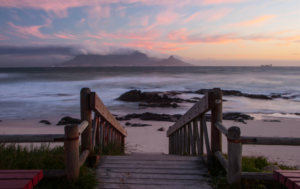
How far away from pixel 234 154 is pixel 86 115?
2.30 meters

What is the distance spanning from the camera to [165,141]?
31.8ft

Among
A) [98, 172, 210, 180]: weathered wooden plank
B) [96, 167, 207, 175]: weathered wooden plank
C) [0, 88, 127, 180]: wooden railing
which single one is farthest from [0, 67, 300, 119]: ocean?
[98, 172, 210, 180]: weathered wooden plank

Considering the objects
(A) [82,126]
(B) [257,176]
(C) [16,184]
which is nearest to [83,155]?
(A) [82,126]

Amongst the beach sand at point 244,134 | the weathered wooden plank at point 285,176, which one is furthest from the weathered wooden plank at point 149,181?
the beach sand at point 244,134

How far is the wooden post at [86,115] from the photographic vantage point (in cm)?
363

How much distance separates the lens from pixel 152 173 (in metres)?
3.29

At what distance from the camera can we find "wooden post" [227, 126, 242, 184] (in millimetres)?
2652

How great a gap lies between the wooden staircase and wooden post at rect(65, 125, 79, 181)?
1.27 feet

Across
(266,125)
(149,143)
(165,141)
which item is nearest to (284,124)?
(266,125)

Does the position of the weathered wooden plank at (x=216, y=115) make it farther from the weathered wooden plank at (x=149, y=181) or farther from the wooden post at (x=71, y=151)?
the wooden post at (x=71, y=151)

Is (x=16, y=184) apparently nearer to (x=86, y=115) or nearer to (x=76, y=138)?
(x=76, y=138)

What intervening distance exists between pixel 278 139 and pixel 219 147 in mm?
998

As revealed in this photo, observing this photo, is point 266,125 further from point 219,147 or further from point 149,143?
point 219,147

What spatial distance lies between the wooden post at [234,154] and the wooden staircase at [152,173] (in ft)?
Answer: 1.32
